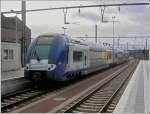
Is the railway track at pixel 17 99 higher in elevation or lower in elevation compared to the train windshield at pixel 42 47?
lower

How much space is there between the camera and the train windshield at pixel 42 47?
19091mm

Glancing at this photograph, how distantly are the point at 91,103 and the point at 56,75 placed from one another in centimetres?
466

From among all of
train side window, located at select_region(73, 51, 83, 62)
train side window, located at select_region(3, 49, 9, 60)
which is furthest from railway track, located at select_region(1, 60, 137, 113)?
train side window, located at select_region(3, 49, 9, 60)

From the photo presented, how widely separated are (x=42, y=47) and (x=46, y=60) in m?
0.86

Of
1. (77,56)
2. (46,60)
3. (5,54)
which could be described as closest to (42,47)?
(46,60)

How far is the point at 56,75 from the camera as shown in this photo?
18.9 metres

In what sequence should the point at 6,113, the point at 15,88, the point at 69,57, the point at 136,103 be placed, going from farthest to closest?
the point at 69,57
the point at 15,88
the point at 136,103
the point at 6,113

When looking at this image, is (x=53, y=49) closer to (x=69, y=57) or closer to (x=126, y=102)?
(x=69, y=57)

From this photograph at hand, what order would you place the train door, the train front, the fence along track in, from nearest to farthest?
1. the fence along track
2. the train front
3. the train door

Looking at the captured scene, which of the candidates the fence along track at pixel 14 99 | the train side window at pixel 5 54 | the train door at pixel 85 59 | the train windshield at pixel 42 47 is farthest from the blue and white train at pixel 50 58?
the train side window at pixel 5 54

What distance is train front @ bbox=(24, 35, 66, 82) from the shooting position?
18.8m

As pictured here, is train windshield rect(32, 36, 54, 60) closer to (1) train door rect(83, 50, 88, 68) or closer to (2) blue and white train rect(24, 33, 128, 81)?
(2) blue and white train rect(24, 33, 128, 81)

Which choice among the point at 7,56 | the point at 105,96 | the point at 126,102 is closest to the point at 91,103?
the point at 126,102

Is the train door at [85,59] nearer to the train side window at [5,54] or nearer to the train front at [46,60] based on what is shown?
the train front at [46,60]
